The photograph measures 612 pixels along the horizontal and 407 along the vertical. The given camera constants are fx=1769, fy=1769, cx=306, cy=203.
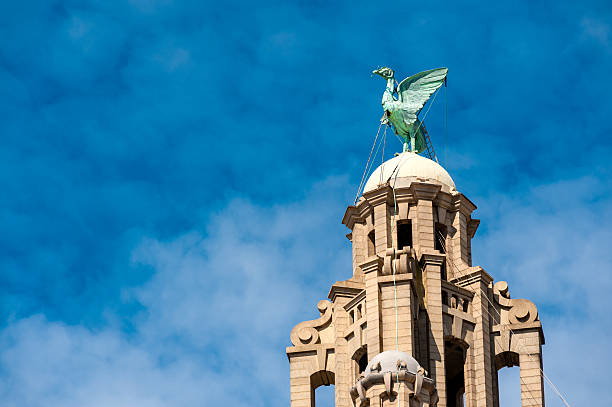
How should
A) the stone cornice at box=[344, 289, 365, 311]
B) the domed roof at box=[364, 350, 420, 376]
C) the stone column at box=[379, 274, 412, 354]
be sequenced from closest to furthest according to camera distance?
the domed roof at box=[364, 350, 420, 376] < the stone column at box=[379, 274, 412, 354] < the stone cornice at box=[344, 289, 365, 311]

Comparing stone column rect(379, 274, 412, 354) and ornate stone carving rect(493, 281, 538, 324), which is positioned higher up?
ornate stone carving rect(493, 281, 538, 324)

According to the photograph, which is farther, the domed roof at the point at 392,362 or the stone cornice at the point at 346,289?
the stone cornice at the point at 346,289

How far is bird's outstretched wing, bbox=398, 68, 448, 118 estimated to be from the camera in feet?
241

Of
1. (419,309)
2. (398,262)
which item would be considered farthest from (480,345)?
(398,262)

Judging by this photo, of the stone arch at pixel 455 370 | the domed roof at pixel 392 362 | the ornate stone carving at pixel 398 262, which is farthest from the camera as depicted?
the stone arch at pixel 455 370

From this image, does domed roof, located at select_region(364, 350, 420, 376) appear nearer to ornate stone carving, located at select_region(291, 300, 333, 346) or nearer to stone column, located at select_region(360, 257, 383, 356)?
stone column, located at select_region(360, 257, 383, 356)

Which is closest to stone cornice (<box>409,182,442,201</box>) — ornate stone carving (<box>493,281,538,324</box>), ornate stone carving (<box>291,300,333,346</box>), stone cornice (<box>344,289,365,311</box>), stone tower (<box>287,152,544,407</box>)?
stone tower (<box>287,152,544,407</box>)

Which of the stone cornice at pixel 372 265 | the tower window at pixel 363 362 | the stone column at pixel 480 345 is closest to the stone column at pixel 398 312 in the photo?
the stone cornice at pixel 372 265

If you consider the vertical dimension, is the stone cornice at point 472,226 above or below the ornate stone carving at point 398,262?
above

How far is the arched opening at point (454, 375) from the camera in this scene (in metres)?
67.9

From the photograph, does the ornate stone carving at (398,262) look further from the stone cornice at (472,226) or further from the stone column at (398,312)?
the stone cornice at (472,226)

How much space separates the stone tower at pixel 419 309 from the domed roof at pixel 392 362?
187cm

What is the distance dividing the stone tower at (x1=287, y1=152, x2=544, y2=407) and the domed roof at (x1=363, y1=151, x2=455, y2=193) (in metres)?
0.04

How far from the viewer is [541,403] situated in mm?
65438
